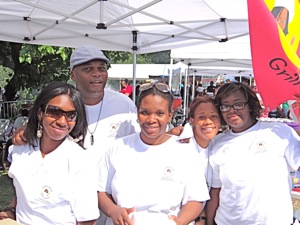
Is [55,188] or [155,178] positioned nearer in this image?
[55,188]

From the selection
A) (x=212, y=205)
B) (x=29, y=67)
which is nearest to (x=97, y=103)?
(x=212, y=205)

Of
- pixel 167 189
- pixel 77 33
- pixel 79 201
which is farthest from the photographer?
pixel 77 33

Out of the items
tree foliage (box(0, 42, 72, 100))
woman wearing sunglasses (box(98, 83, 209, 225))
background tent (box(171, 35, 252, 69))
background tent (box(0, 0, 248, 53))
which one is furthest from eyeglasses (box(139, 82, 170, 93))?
tree foliage (box(0, 42, 72, 100))

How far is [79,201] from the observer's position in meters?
1.82

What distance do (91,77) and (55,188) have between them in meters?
0.89

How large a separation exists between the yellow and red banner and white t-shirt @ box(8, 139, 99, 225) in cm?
99

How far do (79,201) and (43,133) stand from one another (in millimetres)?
409

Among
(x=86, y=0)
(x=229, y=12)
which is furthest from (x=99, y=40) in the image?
(x=229, y=12)

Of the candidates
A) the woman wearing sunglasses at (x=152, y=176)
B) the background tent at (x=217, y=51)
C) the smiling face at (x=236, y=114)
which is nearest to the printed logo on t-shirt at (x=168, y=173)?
the woman wearing sunglasses at (x=152, y=176)

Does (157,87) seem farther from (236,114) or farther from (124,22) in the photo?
(124,22)

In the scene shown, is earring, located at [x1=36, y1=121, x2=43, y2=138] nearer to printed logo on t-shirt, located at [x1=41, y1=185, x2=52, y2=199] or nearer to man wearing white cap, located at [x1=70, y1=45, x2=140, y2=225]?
printed logo on t-shirt, located at [x1=41, y1=185, x2=52, y2=199]

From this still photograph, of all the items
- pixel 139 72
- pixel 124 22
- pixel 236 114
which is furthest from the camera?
pixel 139 72

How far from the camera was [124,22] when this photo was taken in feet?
17.1

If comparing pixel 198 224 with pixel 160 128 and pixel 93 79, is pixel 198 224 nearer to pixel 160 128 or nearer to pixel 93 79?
pixel 160 128
